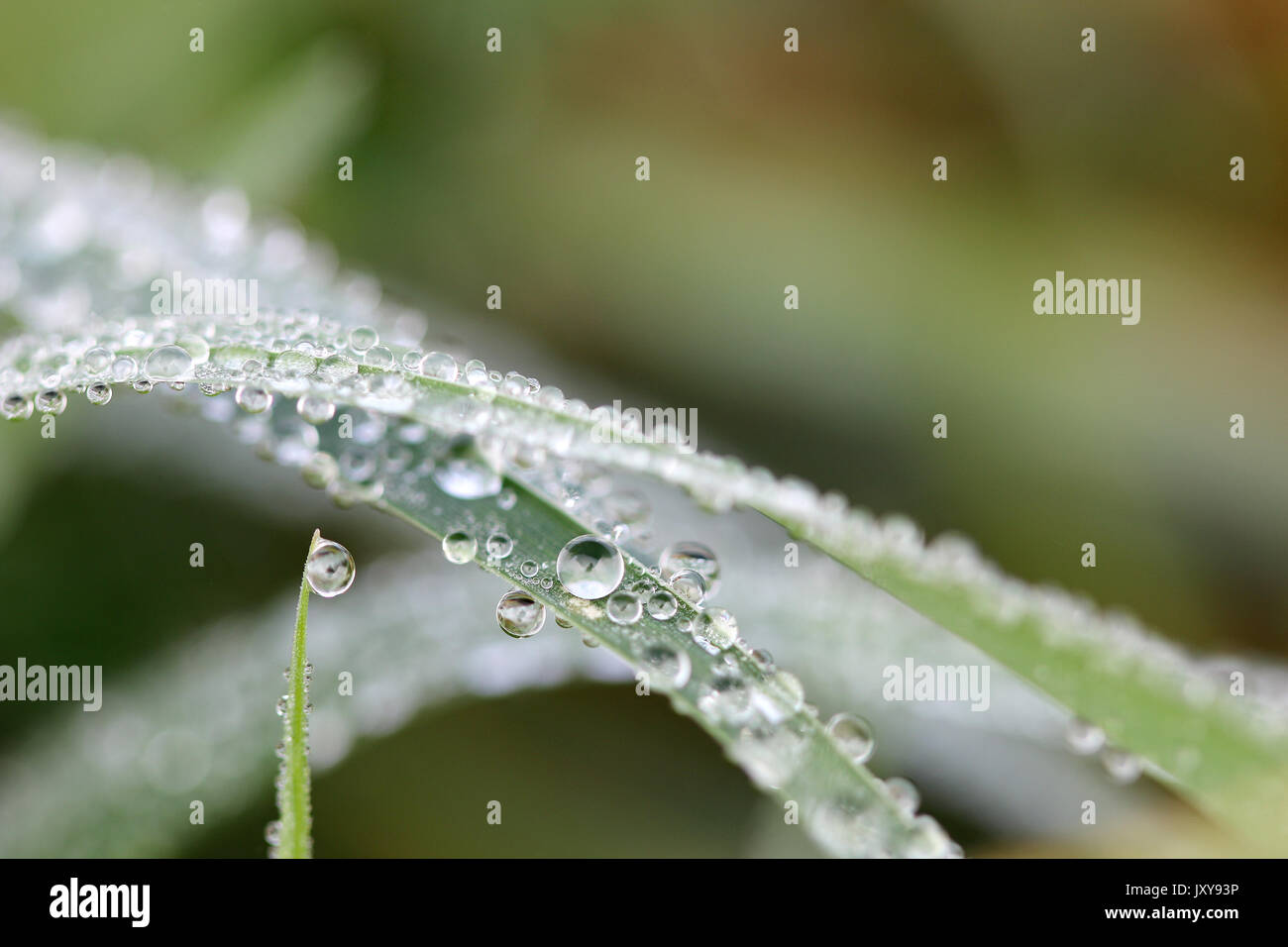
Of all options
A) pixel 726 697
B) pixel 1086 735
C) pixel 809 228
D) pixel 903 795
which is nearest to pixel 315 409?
pixel 726 697

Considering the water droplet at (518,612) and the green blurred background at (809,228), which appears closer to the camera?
the water droplet at (518,612)

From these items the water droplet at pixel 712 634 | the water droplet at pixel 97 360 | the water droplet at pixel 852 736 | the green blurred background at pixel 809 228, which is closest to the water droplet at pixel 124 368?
the water droplet at pixel 97 360

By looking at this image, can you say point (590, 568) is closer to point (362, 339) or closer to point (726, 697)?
point (726, 697)

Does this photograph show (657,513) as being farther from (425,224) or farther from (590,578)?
(425,224)

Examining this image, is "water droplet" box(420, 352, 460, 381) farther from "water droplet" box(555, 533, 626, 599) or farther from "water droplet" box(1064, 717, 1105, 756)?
"water droplet" box(1064, 717, 1105, 756)

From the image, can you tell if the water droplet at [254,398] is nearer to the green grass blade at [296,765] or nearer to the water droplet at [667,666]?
the green grass blade at [296,765]
